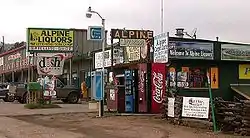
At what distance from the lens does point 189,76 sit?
30531 mm

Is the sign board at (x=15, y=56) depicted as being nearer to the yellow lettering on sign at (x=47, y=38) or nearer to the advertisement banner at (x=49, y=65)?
the yellow lettering on sign at (x=47, y=38)

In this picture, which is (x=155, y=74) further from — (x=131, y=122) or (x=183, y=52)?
(x=183, y=52)

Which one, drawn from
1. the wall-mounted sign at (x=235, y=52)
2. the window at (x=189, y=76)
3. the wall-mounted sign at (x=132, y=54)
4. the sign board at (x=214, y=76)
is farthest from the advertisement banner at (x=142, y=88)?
the sign board at (x=214, y=76)

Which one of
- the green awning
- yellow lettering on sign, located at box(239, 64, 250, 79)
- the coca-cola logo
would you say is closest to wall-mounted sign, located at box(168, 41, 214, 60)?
the green awning

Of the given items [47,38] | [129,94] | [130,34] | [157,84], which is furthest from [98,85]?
[47,38]

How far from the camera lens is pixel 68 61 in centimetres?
4900

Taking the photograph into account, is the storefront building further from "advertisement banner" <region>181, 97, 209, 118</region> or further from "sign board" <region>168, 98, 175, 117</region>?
"advertisement banner" <region>181, 97, 209, 118</region>

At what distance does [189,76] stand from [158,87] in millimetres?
7669

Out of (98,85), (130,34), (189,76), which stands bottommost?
(98,85)

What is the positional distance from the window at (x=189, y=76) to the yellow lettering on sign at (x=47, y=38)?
11664 mm

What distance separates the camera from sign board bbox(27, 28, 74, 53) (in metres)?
37.1

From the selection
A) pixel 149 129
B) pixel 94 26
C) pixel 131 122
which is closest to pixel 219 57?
pixel 94 26

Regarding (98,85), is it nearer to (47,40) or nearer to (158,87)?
(158,87)

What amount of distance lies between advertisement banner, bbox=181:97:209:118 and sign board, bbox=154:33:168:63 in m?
4.69
